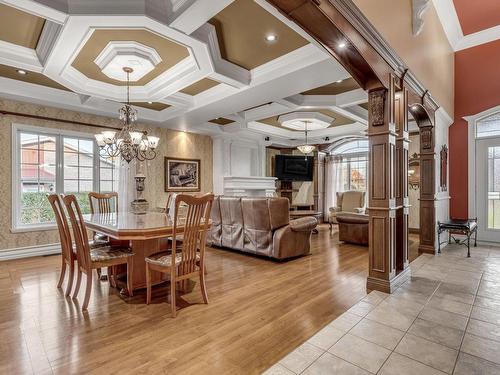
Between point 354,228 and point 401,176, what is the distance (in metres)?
2.51

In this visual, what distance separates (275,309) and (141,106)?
15.5 ft

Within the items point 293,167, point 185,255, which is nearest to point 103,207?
point 185,255

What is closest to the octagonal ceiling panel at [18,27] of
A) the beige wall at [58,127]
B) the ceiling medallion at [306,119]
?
the beige wall at [58,127]

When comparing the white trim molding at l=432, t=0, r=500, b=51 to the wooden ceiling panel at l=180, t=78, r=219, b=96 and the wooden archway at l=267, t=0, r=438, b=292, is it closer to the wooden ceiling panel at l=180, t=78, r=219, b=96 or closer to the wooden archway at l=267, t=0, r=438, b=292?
the wooden archway at l=267, t=0, r=438, b=292

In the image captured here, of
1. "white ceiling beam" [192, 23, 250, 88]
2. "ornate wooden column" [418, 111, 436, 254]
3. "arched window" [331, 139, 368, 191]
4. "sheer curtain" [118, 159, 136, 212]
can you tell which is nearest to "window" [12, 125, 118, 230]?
"sheer curtain" [118, 159, 136, 212]

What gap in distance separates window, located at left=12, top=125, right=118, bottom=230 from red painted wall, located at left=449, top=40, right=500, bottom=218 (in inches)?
293

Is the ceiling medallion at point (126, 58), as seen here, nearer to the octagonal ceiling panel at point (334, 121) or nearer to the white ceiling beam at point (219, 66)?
the white ceiling beam at point (219, 66)

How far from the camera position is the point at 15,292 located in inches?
122

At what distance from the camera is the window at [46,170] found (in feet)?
15.4

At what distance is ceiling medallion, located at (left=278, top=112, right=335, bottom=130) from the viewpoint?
6203 millimetres

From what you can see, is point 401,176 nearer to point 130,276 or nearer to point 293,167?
point 130,276

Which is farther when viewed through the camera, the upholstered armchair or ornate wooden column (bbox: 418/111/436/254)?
the upholstered armchair

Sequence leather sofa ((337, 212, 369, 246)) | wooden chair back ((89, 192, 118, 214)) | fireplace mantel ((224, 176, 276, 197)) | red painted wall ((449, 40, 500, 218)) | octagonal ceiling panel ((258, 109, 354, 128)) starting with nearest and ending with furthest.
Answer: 1. wooden chair back ((89, 192, 118, 214))
2. red painted wall ((449, 40, 500, 218))
3. leather sofa ((337, 212, 369, 246))
4. octagonal ceiling panel ((258, 109, 354, 128))
5. fireplace mantel ((224, 176, 276, 197))

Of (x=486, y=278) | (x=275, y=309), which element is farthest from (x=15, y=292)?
(x=486, y=278)
